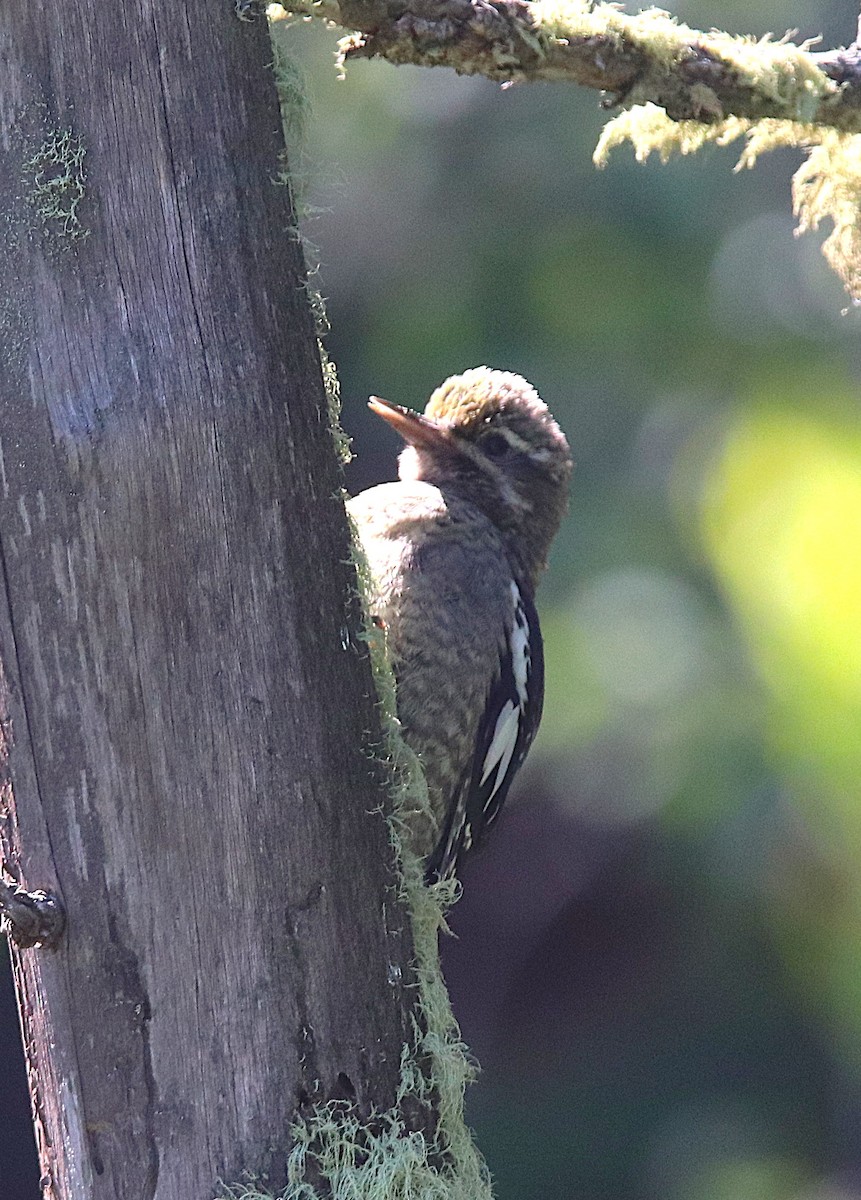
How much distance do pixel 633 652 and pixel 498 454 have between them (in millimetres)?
2754

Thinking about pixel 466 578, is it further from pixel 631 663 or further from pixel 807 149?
pixel 631 663

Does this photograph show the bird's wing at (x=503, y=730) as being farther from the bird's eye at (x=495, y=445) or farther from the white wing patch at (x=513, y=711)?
the bird's eye at (x=495, y=445)

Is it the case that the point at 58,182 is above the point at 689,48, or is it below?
below

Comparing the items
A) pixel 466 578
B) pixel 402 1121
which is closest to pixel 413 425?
pixel 466 578

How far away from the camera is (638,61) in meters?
2.60

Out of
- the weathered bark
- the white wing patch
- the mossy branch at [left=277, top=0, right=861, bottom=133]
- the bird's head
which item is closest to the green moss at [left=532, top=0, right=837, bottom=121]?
the mossy branch at [left=277, top=0, right=861, bottom=133]

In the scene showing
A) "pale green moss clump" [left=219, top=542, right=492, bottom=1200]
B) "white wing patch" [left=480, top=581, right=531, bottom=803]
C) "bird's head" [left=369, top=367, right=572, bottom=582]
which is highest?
"bird's head" [left=369, top=367, right=572, bottom=582]

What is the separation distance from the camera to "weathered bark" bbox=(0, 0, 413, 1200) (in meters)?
1.95

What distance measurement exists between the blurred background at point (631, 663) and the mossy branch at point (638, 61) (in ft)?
5.77

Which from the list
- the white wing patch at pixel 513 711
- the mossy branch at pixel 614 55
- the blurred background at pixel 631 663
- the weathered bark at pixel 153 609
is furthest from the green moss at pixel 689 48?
the blurred background at pixel 631 663

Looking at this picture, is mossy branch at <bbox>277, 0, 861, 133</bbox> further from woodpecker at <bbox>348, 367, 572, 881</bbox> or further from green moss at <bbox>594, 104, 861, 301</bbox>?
woodpecker at <bbox>348, 367, 572, 881</bbox>

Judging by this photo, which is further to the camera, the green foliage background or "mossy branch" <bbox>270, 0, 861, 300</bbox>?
the green foliage background

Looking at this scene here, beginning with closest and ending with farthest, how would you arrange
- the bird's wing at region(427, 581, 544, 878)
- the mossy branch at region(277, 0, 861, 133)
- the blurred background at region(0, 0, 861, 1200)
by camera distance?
the mossy branch at region(277, 0, 861, 133)
the bird's wing at region(427, 581, 544, 878)
the blurred background at region(0, 0, 861, 1200)

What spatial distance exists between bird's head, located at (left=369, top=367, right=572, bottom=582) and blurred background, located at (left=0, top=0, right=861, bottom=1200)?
1.36 meters
